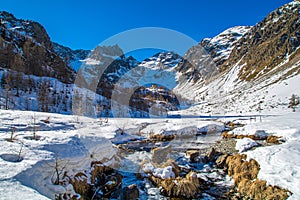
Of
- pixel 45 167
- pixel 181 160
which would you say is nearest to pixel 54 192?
pixel 45 167

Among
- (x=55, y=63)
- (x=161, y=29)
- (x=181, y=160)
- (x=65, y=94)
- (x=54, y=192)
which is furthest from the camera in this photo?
(x=55, y=63)

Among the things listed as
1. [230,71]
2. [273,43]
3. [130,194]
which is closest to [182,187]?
[130,194]

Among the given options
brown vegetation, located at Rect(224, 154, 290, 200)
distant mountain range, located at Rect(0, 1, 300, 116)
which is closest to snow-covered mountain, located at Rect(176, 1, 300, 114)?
distant mountain range, located at Rect(0, 1, 300, 116)

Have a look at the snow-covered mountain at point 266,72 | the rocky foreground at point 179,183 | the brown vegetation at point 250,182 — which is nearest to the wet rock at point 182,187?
the rocky foreground at point 179,183

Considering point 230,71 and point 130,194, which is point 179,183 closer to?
point 130,194

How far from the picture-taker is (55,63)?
84375 millimetres

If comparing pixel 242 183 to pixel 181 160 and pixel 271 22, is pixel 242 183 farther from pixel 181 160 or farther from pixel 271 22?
pixel 271 22

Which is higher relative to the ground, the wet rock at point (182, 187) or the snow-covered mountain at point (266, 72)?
the snow-covered mountain at point (266, 72)

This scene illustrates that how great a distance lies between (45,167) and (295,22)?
16791 cm

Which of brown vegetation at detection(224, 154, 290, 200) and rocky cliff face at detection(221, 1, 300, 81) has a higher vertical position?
rocky cliff face at detection(221, 1, 300, 81)

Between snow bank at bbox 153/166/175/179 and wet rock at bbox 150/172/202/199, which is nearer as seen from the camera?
wet rock at bbox 150/172/202/199

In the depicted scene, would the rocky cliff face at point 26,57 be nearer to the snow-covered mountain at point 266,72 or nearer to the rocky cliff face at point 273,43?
the snow-covered mountain at point 266,72

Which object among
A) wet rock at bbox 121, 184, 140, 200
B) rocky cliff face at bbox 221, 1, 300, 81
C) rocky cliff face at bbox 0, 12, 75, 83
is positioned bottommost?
wet rock at bbox 121, 184, 140, 200

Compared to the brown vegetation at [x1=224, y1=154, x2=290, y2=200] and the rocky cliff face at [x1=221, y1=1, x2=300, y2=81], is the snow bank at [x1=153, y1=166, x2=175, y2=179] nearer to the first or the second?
the brown vegetation at [x1=224, y1=154, x2=290, y2=200]
